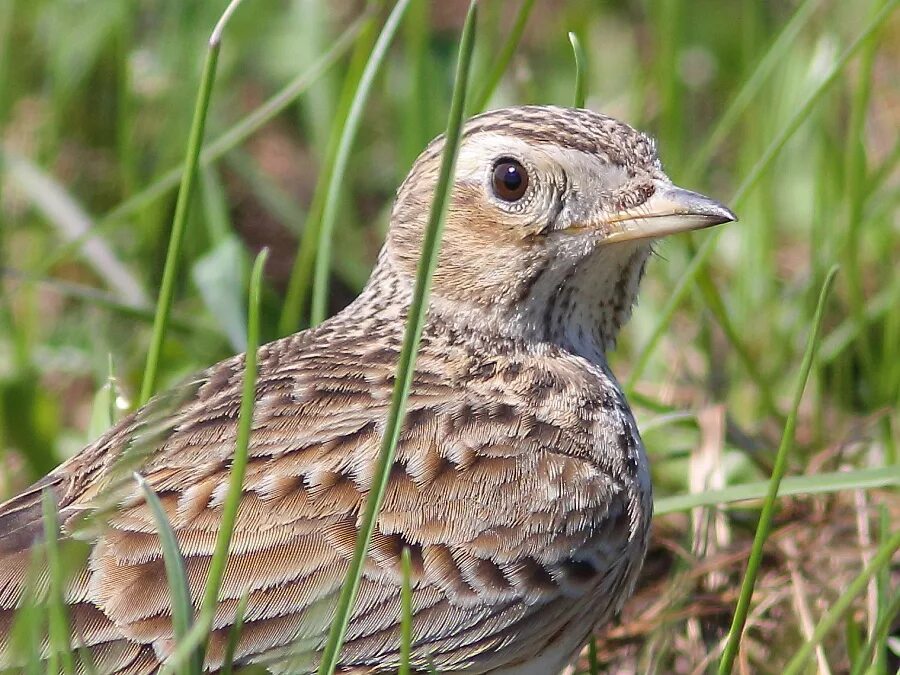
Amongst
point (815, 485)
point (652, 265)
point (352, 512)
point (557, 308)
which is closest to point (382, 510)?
point (352, 512)

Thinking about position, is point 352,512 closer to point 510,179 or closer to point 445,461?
point 445,461

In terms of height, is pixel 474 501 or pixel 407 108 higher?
pixel 407 108

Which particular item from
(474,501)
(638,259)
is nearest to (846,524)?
(638,259)

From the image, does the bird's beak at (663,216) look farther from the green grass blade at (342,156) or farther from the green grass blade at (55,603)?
the green grass blade at (55,603)

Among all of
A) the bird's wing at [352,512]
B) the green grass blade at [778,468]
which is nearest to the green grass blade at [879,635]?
the green grass blade at [778,468]

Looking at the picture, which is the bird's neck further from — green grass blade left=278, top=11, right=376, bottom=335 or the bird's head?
green grass blade left=278, top=11, right=376, bottom=335

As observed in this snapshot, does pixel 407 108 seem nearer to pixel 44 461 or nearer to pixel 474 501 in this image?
pixel 44 461
